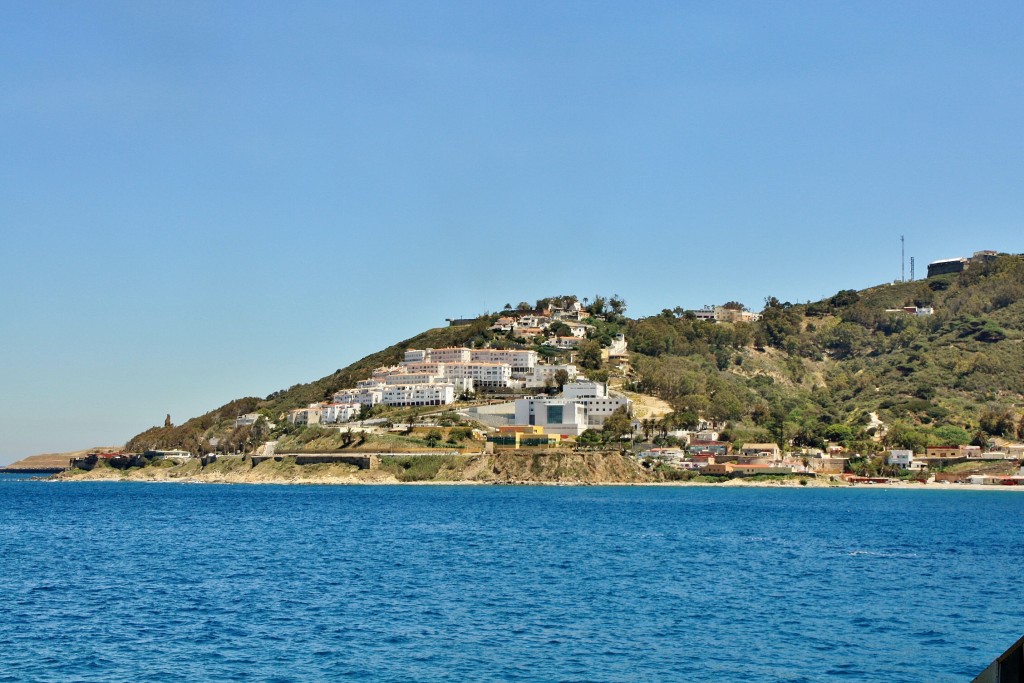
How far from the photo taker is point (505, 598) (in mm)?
31766

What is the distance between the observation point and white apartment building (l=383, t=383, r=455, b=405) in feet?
462

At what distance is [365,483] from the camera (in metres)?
113

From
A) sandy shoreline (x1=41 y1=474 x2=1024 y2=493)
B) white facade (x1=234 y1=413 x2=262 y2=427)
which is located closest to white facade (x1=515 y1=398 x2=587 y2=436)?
sandy shoreline (x1=41 y1=474 x2=1024 y2=493)

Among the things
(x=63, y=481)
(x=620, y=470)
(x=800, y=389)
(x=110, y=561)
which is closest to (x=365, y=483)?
(x=620, y=470)

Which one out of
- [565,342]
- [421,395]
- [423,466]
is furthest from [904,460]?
[565,342]

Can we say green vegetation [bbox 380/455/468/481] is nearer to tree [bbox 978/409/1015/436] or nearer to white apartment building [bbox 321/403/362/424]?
white apartment building [bbox 321/403/362/424]

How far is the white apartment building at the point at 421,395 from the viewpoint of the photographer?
141 metres

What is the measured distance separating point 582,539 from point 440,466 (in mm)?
63025

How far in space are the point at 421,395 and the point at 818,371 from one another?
237 ft

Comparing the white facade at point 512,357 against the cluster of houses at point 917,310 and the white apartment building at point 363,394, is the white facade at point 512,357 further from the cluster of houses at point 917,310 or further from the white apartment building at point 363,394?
the cluster of houses at point 917,310

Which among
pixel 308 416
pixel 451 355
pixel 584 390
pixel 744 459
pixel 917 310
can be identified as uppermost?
pixel 917 310

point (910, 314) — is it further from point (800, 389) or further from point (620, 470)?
point (620, 470)

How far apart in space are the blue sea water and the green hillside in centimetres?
7419

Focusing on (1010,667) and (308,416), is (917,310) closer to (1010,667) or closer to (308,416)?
(308,416)
